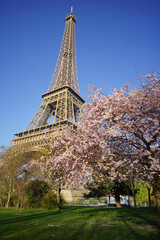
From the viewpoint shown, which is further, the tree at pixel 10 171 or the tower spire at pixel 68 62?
the tower spire at pixel 68 62

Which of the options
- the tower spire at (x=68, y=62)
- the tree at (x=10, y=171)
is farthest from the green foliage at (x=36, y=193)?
the tower spire at (x=68, y=62)

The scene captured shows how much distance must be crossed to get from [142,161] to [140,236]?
299cm

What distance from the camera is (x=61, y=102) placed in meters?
49.2

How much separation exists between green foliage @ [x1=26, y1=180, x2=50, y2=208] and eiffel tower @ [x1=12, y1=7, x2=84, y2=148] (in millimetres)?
16712

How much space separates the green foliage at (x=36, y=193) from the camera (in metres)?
19.7

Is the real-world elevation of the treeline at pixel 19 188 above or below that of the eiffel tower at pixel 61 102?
below

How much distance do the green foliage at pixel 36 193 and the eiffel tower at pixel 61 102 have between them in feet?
54.8

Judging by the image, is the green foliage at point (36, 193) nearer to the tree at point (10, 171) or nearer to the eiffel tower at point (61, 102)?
the tree at point (10, 171)

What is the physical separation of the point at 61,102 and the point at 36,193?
31999 millimetres

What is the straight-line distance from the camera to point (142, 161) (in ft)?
25.7

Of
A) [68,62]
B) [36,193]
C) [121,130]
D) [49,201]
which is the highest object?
[68,62]

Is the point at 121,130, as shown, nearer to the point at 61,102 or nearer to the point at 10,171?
the point at 10,171

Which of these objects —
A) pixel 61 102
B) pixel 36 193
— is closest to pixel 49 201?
pixel 36 193

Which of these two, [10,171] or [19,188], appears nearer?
[19,188]
